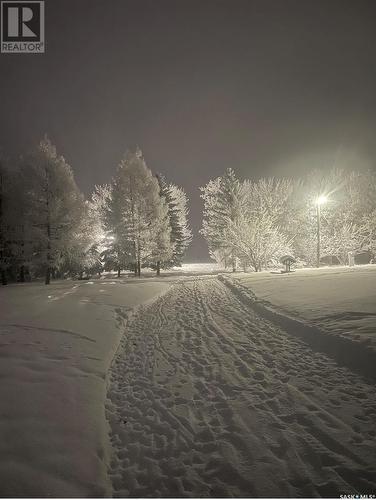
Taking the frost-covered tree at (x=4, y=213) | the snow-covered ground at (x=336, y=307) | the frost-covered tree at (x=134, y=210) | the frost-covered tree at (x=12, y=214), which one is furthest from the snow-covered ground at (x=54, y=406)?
the frost-covered tree at (x=134, y=210)

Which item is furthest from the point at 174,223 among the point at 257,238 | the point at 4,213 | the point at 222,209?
the point at 4,213

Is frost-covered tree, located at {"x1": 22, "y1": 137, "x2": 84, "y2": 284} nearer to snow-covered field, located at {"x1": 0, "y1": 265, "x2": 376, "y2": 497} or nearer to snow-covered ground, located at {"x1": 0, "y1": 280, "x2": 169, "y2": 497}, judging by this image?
snow-covered ground, located at {"x1": 0, "y1": 280, "x2": 169, "y2": 497}

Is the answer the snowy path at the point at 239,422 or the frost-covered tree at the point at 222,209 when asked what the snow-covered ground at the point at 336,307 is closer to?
the snowy path at the point at 239,422

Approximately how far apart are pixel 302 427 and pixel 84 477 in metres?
2.79

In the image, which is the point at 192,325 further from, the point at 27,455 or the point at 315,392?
the point at 27,455

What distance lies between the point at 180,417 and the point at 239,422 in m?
0.89

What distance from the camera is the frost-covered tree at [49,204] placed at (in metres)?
18.2

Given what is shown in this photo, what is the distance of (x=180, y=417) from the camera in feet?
12.1

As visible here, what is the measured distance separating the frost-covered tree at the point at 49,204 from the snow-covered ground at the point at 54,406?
11.8 meters

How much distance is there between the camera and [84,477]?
2561 mm

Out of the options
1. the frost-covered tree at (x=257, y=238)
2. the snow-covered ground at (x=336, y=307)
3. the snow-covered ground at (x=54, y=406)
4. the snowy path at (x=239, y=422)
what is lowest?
the snowy path at (x=239, y=422)

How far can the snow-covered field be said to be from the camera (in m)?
2.60

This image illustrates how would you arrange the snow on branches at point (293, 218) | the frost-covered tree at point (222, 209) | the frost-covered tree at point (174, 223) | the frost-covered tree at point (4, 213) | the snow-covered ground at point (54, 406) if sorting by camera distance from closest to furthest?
the snow-covered ground at point (54, 406), the frost-covered tree at point (4, 213), the snow on branches at point (293, 218), the frost-covered tree at point (174, 223), the frost-covered tree at point (222, 209)

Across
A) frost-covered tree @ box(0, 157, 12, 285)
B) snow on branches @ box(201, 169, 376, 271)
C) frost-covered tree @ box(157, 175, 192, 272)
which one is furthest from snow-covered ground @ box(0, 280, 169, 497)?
snow on branches @ box(201, 169, 376, 271)
